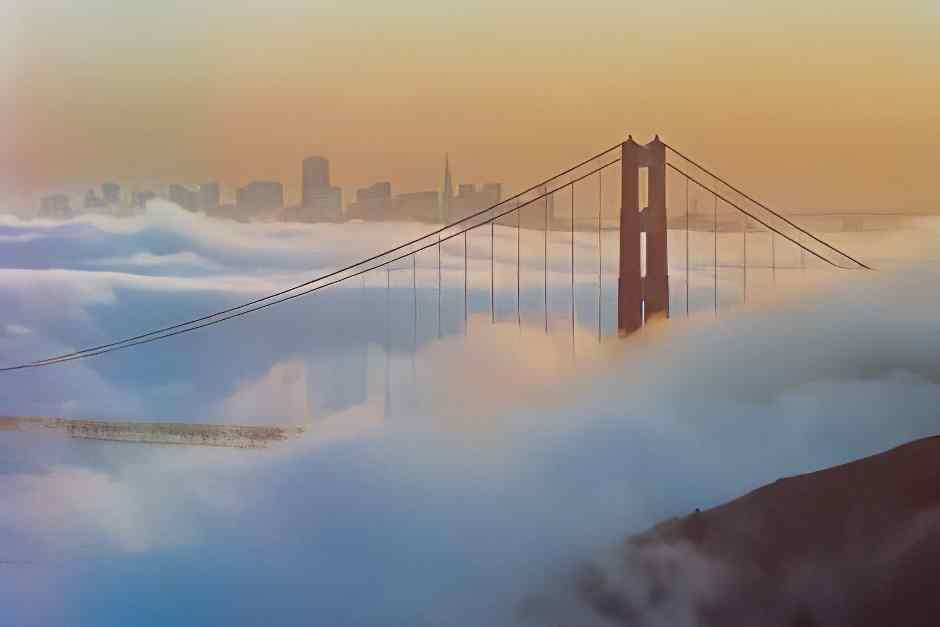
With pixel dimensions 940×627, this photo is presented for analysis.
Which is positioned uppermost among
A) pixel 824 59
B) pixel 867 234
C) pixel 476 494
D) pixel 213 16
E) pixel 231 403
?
pixel 213 16

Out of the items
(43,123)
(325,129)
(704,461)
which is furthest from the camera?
(43,123)

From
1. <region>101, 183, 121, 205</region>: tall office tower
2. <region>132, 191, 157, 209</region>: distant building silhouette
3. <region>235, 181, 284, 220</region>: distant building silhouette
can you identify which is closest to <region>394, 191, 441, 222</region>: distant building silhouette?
<region>235, 181, 284, 220</region>: distant building silhouette

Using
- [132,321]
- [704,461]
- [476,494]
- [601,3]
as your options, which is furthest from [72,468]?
[601,3]

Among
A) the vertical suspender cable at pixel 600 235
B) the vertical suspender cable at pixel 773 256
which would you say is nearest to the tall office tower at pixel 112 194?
the vertical suspender cable at pixel 600 235

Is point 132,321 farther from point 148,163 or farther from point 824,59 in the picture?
point 824,59

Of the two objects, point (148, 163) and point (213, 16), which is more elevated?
point (213, 16)

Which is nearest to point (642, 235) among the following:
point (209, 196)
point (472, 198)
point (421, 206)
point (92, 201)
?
point (472, 198)

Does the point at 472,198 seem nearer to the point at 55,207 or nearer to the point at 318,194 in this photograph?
the point at 318,194
